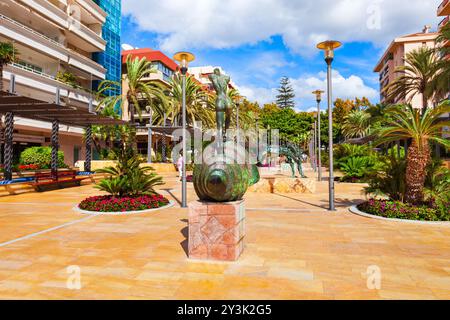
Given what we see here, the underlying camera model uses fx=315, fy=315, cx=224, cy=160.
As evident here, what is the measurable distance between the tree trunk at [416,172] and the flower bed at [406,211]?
33 centimetres

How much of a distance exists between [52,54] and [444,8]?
45.4 meters

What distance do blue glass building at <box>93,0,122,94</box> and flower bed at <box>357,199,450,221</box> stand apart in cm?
4256

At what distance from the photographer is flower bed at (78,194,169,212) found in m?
10.4

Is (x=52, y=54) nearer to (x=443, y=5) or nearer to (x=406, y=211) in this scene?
(x=406, y=211)

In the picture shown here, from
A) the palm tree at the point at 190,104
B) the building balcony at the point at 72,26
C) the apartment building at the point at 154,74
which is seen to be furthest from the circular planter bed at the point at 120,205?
the apartment building at the point at 154,74

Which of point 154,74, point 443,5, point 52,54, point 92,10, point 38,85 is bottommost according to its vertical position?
point 38,85

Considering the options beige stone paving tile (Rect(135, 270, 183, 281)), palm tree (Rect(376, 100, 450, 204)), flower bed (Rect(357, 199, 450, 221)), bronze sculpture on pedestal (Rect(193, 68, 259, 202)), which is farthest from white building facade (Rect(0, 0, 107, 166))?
palm tree (Rect(376, 100, 450, 204))

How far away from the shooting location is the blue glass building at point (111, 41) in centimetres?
4556

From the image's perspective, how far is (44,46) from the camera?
32562 mm

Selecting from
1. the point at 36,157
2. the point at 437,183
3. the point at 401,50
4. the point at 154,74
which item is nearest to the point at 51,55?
the point at 36,157

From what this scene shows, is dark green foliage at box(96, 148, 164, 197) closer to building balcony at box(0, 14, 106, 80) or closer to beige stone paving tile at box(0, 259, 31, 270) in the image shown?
beige stone paving tile at box(0, 259, 31, 270)

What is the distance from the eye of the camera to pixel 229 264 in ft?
17.3
